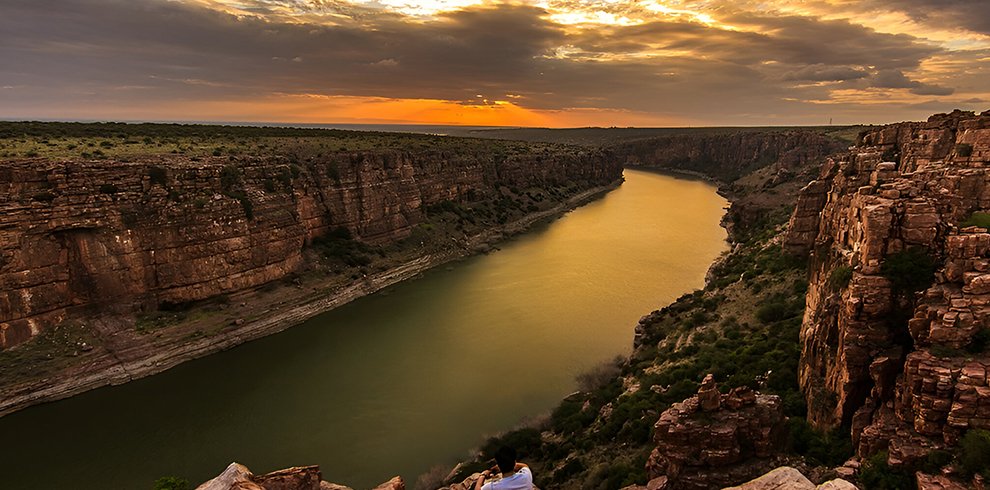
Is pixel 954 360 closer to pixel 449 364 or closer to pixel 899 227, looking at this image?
pixel 899 227

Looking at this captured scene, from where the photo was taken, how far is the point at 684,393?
16.9 m

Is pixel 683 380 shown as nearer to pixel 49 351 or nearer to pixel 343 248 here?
pixel 49 351

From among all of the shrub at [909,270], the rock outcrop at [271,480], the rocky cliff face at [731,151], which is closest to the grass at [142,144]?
the rock outcrop at [271,480]

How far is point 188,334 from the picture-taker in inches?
1145

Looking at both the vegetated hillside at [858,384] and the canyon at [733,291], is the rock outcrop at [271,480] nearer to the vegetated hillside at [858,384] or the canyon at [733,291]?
the canyon at [733,291]

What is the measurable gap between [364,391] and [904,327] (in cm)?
2195

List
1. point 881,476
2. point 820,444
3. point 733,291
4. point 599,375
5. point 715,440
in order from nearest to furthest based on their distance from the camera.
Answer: point 881,476 → point 715,440 → point 820,444 → point 599,375 → point 733,291

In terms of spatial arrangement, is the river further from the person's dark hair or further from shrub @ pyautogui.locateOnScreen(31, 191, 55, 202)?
the person's dark hair

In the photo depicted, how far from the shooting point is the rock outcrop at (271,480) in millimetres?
7672

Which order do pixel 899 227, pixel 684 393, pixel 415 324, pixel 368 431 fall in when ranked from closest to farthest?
pixel 899 227, pixel 684 393, pixel 368 431, pixel 415 324

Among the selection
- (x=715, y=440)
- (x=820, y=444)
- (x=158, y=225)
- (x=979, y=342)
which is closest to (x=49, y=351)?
(x=158, y=225)

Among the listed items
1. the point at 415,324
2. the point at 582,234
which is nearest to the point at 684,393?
the point at 415,324

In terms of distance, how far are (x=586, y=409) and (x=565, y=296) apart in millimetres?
18633

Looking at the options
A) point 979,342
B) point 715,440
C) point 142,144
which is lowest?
point 715,440
